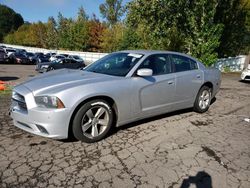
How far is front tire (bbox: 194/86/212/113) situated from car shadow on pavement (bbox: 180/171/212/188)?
3.00 meters

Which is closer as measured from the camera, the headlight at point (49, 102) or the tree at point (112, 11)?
the headlight at point (49, 102)

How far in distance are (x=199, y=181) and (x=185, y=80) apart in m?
2.80

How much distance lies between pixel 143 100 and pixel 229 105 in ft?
12.5

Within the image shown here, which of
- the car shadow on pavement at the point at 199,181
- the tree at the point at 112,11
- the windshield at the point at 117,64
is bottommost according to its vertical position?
the car shadow on pavement at the point at 199,181

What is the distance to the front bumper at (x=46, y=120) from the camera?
12.4 feet

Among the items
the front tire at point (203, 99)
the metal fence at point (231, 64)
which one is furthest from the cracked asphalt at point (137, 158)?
the metal fence at point (231, 64)

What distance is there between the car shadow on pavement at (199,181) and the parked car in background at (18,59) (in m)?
27.5

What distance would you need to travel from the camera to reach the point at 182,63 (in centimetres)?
582

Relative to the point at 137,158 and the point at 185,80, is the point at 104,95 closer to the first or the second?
the point at 137,158

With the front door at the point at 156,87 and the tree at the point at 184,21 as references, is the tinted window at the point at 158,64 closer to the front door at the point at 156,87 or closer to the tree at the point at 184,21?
the front door at the point at 156,87

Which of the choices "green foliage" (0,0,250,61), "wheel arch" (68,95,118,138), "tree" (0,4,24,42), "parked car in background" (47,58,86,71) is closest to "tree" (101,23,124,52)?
"green foliage" (0,0,250,61)

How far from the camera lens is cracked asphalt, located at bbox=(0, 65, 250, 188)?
10.5 ft

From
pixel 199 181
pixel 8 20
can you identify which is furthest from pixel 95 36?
pixel 8 20

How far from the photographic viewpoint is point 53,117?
3779 millimetres
